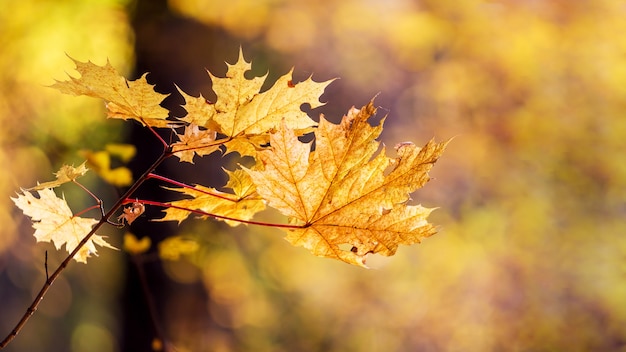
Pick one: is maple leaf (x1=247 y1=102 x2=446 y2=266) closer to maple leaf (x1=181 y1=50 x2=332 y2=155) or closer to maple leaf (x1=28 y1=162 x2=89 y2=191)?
maple leaf (x1=181 y1=50 x2=332 y2=155)

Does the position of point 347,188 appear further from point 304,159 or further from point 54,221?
point 54,221

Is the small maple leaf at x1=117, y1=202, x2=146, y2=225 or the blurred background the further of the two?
the blurred background

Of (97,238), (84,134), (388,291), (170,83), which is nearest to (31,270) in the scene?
(84,134)

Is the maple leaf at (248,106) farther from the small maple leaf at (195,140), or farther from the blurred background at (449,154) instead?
the blurred background at (449,154)

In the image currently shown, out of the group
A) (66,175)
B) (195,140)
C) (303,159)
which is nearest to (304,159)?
(303,159)

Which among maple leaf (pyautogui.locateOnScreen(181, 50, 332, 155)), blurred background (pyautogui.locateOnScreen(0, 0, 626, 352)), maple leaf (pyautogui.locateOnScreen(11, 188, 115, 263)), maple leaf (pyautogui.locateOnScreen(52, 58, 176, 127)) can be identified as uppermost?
blurred background (pyautogui.locateOnScreen(0, 0, 626, 352))

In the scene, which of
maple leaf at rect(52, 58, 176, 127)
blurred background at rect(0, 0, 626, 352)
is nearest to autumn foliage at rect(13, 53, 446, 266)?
maple leaf at rect(52, 58, 176, 127)

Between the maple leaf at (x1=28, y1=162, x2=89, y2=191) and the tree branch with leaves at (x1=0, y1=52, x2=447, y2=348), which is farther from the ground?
the tree branch with leaves at (x1=0, y1=52, x2=447, y2=348)
